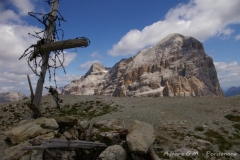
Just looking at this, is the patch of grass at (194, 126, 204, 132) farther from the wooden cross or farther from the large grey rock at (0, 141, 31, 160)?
the large grey rock at (0, 141, 31, 160)

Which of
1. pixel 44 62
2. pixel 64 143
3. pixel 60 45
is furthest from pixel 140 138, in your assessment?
pixel 44 62

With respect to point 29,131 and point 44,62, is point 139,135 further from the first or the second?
point 44,62

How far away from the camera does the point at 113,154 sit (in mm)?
9664

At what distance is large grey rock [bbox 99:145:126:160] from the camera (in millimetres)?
9477

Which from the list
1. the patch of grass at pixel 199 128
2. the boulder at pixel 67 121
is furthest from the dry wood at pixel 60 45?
the patch of grass at pixel 199 128

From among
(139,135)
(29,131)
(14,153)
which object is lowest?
(14,153)

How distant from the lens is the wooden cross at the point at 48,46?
34.0ft

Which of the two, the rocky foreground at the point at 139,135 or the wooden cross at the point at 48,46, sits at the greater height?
the wooden cross at the point at 48,46

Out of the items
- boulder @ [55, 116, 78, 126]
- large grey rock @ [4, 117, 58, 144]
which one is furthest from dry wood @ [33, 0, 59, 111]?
A: boulder @ [55, 116, 78, 126]

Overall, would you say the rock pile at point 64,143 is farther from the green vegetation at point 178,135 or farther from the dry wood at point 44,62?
the green vegetation at point 178,135

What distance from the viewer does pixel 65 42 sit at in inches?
411

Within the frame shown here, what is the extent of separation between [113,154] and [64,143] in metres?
2.73

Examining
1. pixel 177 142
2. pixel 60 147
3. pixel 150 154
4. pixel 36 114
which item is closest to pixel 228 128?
pixel 177 142

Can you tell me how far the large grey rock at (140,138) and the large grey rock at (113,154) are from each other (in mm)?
611
